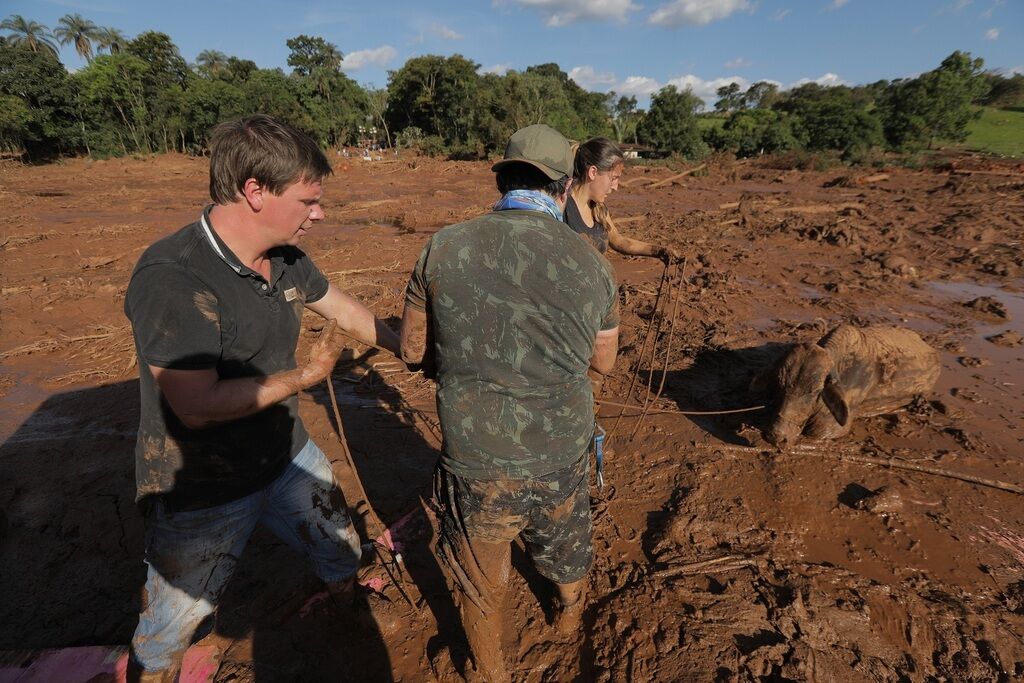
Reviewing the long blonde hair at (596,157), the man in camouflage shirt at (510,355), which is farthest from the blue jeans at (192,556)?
the long blonde hair at (596,157)

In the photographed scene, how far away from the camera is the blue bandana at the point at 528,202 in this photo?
171cm

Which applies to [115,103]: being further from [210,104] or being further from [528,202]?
[528,202]

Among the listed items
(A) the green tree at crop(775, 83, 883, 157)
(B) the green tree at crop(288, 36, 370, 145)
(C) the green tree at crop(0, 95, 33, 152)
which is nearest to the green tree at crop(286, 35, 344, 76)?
(B) the green tree at crop(288, 36, 370, 145)

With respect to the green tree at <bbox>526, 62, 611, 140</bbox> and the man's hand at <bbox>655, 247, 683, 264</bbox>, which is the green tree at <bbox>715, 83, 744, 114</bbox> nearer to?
the green tree at <bbox>526, 62, 611, 140</bbox>

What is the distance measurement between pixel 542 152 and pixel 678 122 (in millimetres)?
32518

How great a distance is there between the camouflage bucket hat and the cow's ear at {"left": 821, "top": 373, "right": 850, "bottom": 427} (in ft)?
10.9

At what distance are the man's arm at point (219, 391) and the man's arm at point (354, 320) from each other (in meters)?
0.55

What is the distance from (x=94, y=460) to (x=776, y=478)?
5809 millimetres

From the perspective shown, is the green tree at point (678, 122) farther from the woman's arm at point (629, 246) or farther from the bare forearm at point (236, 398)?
the bare forearm at point (236, 398)

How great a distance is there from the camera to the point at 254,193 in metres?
1.64

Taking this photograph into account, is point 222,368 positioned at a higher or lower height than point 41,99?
lower

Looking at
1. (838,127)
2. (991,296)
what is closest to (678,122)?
(838,127)

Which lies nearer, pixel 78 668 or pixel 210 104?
pixel 78 668

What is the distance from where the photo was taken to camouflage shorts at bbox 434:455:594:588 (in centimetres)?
186
